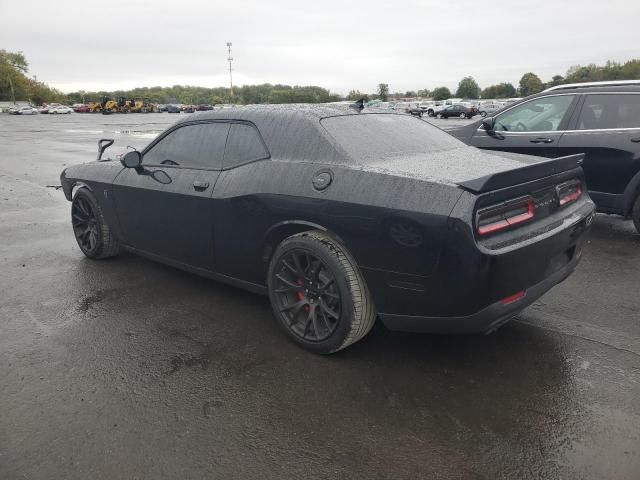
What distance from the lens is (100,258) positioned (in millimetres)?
5008

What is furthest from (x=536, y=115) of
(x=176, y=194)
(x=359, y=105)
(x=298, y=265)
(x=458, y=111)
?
(x=458, y=111)

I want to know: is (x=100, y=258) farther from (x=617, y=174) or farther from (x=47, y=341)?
(x=617, y=174)

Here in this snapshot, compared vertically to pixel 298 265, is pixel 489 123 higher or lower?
higher

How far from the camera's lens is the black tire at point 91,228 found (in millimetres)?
4820

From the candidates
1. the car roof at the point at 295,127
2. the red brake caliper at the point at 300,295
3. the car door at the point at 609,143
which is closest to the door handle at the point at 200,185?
the car roof at the point at 295,127

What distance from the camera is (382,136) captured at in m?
3.44

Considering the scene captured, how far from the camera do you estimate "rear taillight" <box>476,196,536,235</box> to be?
8.38 ft

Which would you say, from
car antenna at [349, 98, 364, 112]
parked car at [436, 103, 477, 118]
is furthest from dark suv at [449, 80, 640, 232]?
parked car at [436, 103, 477, 118]

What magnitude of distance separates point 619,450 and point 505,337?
113 cm

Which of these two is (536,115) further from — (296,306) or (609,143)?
(296,306)

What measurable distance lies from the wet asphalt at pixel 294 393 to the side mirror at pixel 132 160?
3.49ft

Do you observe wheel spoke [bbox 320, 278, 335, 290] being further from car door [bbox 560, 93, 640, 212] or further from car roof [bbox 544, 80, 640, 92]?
car roof [bbox 544, 80, 640, 92]

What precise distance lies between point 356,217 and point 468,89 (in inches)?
5361

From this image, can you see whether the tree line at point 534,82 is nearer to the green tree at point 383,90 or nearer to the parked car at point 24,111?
the green tree at point 383,90
